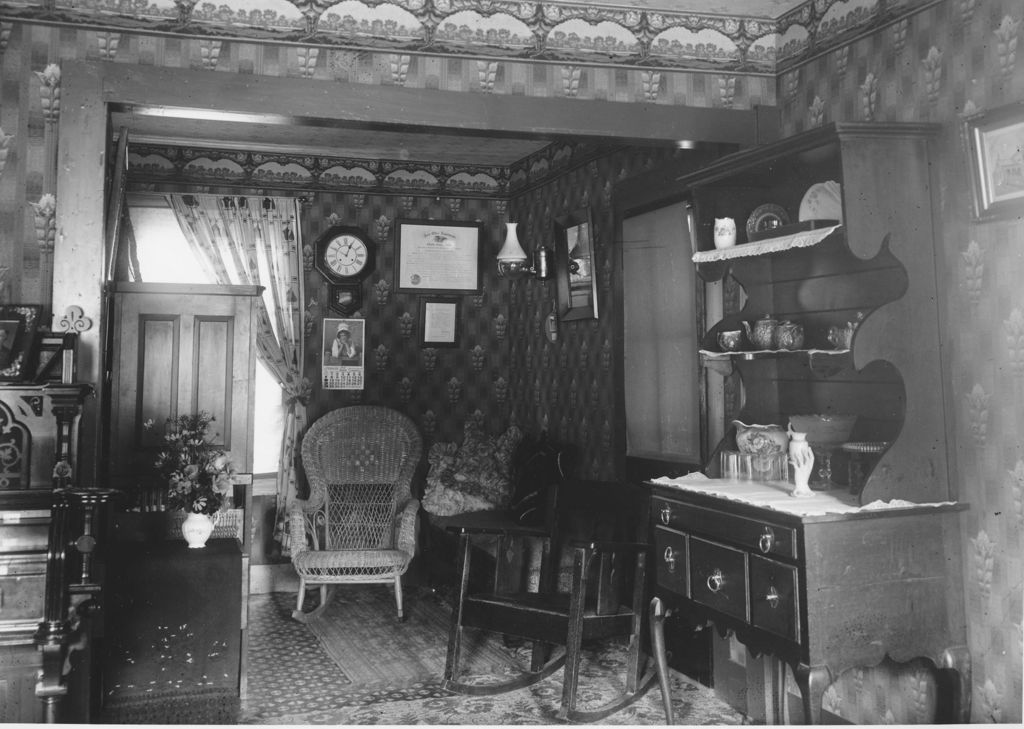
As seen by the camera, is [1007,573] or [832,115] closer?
[1007,573]

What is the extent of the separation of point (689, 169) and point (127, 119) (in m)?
4.00

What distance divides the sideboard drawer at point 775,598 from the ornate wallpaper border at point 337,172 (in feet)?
12.4

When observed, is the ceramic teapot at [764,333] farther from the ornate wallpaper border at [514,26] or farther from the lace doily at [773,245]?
the ornate wallpaper border at [514,26]

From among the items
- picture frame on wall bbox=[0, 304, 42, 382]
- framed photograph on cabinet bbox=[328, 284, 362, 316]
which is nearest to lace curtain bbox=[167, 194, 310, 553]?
framed photograph on cabinet bbox=[328, 284, 362, 316]

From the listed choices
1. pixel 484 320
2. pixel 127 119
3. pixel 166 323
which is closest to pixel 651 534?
pixel 166 323

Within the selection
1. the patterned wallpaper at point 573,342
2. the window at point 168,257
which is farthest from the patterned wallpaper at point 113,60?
the window at point 168,257

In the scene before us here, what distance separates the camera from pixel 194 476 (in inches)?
159

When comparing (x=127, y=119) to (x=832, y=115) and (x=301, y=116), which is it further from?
(x=832, y=115)

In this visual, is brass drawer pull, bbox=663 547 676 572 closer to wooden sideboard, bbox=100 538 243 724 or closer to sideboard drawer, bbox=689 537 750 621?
sideboard drawer, bbox=689 537 750 621

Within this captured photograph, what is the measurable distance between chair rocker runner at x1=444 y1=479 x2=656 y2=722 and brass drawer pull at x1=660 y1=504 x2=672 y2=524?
13.7 inches

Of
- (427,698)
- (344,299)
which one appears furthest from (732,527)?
(344,299)

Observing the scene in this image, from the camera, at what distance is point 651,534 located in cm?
412

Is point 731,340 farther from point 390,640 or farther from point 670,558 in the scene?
point 390,640

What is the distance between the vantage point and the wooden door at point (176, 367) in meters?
4.18
